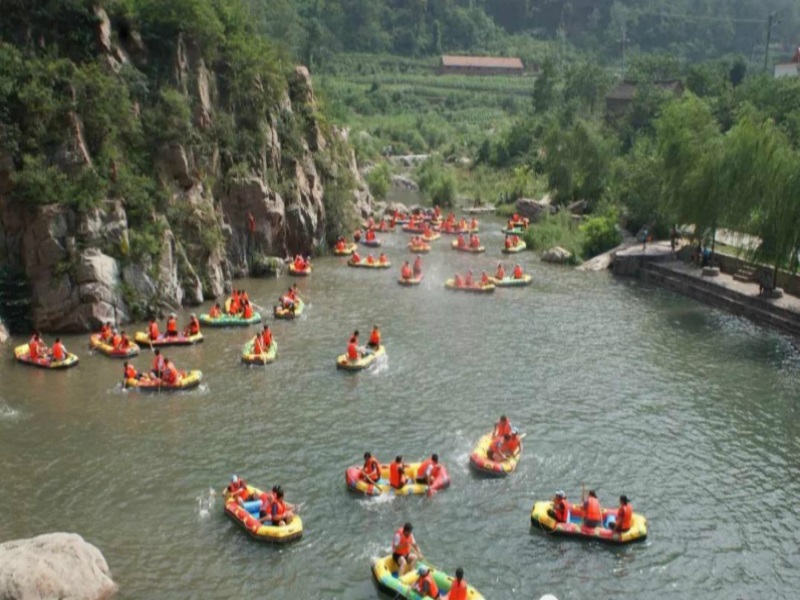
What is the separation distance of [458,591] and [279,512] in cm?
486

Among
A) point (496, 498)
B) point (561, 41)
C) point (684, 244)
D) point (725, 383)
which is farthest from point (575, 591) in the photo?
point (561, 41)

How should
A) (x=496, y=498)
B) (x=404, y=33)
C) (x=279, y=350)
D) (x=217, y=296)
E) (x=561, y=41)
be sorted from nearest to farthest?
(x=496, y=498), (x=279, y=350), (x=217, y=296), (x=404, y=33), (x=561, y=41)

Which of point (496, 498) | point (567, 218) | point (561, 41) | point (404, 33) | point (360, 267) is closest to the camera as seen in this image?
point (496, 498)

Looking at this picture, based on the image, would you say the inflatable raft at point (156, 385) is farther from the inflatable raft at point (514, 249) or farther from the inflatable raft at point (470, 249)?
the inflatable raft at point (514, 249)

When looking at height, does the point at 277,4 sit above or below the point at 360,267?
above

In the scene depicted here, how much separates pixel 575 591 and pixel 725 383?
47.1 ft

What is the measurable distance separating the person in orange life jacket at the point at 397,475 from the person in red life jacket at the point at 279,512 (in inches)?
115

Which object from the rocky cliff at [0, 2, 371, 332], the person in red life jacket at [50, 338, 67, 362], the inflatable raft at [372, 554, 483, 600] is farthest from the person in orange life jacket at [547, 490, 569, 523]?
the rocky cliff at [0, 2, 371, 332]

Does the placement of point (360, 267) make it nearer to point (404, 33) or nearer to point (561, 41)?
point (404, 33)

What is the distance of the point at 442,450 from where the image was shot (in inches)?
908

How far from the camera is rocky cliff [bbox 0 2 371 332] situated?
3181 centimetres

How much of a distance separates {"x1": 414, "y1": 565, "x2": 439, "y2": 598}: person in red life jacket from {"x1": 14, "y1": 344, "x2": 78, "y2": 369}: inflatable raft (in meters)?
17.4

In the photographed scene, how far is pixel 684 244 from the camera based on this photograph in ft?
155

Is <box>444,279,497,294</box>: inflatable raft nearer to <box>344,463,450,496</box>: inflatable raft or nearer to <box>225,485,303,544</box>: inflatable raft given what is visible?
<box>344,463,450,496</box>: inflatable raft
